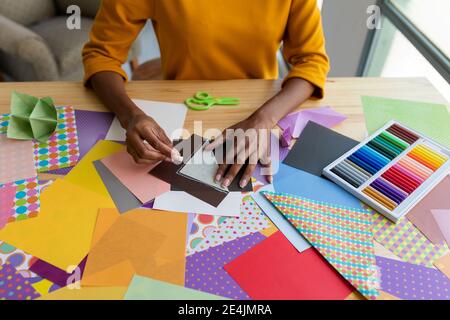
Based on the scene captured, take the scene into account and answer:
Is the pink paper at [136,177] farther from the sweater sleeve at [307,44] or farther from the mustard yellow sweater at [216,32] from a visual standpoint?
the sweater sleeve at [307,44]

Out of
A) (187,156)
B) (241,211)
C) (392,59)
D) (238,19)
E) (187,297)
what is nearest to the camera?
(187,297)

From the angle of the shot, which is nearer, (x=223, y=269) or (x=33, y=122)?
(x=223, y=269)

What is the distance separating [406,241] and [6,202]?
2.26 feet

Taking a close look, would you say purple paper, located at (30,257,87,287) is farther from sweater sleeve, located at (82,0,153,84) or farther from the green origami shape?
sweater sleeve, located at (82,0,153,84)

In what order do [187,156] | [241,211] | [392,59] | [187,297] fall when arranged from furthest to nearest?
1. [392,59]
2. [187,156]
3. [241,211]
4. [187,297]

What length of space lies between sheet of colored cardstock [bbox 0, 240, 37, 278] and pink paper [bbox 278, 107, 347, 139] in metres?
0.56

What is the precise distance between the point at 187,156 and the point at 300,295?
35 cm

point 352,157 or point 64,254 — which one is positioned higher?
point 352,157

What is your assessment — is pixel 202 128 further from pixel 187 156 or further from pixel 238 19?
pixel 238 19

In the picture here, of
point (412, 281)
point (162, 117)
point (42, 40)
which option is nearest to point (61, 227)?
point (162, 117)

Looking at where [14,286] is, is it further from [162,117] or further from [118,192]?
[162,117]

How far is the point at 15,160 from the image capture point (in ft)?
2.36

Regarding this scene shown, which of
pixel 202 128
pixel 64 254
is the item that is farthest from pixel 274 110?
pixel 64 254

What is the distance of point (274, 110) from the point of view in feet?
2.73
